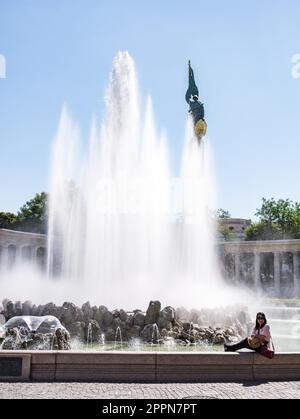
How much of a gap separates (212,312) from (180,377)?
12388mm

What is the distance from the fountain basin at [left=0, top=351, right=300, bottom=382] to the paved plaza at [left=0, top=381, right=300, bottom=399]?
442 mm

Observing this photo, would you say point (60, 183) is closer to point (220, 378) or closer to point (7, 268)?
point (220, 378)

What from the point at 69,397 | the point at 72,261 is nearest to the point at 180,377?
the point at 69,397

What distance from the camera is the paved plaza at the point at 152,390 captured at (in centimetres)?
1062

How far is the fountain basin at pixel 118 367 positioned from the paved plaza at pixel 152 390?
Answer: 17.4 inches

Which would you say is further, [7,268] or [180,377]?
[7,268]

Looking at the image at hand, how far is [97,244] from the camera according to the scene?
36.5m

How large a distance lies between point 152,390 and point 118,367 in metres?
1.44

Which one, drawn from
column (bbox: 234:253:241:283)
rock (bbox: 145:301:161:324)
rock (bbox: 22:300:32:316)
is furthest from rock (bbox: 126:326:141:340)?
column (bbox: 234:253:241:283)

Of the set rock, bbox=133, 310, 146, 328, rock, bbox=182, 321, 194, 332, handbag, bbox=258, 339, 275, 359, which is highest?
handbag, bbox=258, 339, 275, 359

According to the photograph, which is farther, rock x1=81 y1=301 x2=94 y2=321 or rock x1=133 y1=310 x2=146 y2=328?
rock x1=81 y1=301 x2=94 y2=321

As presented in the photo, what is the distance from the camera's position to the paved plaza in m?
10.6

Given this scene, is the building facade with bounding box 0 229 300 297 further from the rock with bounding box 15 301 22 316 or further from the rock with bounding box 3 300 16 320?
the rock with bounding box 15 301 22 316

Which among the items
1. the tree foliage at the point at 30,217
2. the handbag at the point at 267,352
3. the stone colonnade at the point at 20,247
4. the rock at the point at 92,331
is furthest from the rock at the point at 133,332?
the tree foliage at the point at 30,217
